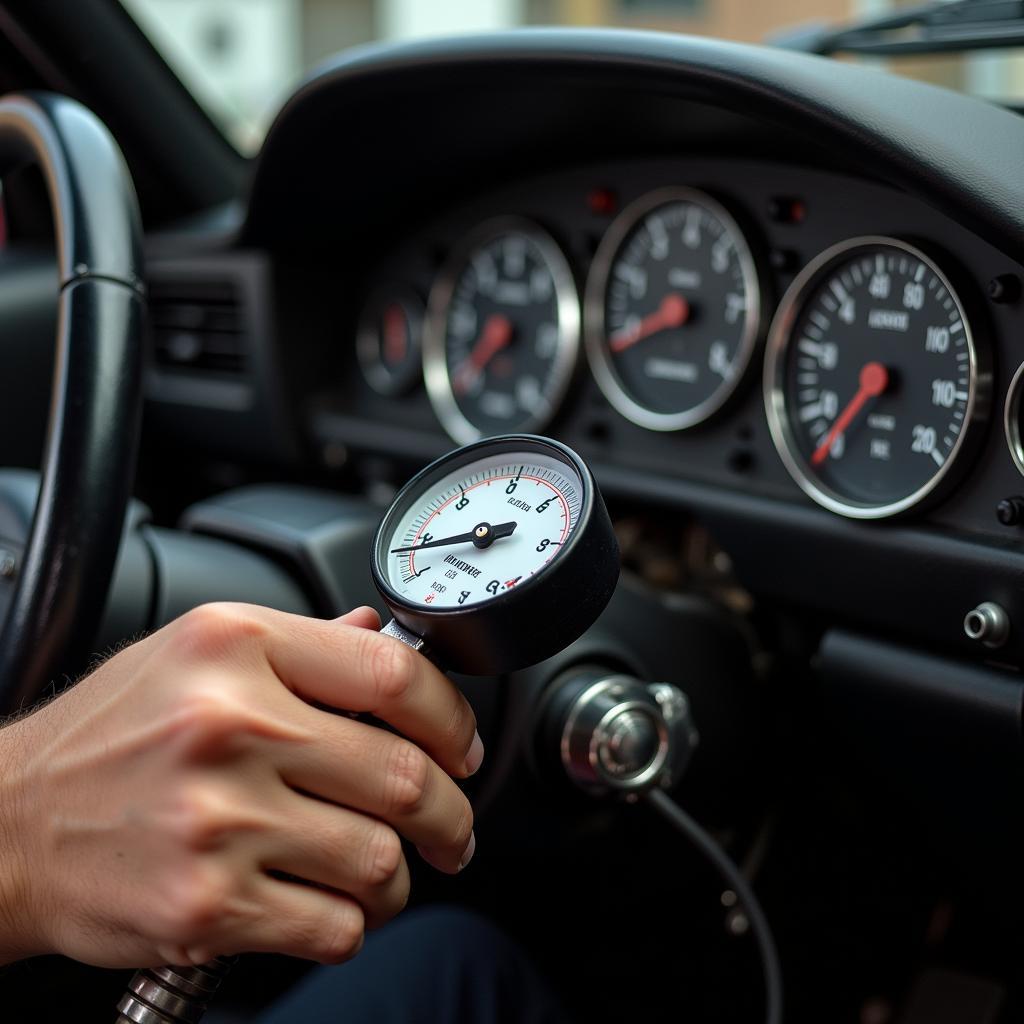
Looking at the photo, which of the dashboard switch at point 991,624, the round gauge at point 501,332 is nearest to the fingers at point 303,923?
the dashboard switch at point 991,624

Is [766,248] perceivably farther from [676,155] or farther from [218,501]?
[218,501]

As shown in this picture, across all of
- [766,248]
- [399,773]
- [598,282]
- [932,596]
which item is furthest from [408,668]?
[598,282]

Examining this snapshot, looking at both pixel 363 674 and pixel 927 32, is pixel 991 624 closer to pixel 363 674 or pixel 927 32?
pixel 363 674

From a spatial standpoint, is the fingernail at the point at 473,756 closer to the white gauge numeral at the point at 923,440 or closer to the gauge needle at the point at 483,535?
the gauge needle at the point at 483,535

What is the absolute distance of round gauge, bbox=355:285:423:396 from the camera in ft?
6.68

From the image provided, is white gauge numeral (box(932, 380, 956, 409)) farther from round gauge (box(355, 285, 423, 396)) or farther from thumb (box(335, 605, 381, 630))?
round gauge (box(355, 285, 423, 396))

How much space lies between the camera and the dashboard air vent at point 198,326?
2.18 metres

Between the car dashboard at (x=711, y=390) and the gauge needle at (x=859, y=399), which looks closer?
the car dashboard at (x=711, y=390)

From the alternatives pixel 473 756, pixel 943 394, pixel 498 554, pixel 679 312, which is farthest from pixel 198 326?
pixel 473 756

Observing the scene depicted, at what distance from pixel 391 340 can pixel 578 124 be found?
557 mm

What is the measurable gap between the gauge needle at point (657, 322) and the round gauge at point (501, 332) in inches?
2.6

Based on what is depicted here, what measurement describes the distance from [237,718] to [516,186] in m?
1.37

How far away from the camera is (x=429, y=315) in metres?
2.00

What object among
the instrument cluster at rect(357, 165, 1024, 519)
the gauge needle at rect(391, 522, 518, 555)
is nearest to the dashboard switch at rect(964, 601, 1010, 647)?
the instrument cluster at rect(357, 165, 1024, 519)
